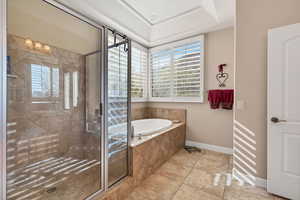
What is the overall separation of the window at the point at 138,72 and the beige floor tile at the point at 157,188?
6.28ft

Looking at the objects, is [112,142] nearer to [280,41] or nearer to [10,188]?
[10,188]

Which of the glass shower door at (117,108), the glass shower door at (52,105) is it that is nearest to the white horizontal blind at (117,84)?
the glass shower door at (117,108)

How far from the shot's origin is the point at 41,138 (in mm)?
1593

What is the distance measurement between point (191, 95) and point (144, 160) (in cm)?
183

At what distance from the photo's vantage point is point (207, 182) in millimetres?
1767

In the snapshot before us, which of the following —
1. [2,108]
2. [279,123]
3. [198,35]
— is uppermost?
[198,35]

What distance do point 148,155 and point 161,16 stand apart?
9.00 ft

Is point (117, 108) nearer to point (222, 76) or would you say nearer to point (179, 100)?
point (179, 100)

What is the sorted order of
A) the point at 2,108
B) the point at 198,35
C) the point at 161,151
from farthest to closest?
the point at 198,35 < the point at 161,151 < the point at 2,108

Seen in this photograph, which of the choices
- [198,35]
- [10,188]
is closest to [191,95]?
[198,35]

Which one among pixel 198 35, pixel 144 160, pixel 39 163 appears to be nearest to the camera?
pixel 39 163

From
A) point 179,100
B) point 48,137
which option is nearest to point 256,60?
point 179,100

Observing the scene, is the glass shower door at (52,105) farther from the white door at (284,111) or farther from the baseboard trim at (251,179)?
the white door at (284,111)

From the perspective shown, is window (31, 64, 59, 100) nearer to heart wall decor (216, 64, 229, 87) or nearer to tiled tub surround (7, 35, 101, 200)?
tiled tub surround (7, 35, 101, 200)
